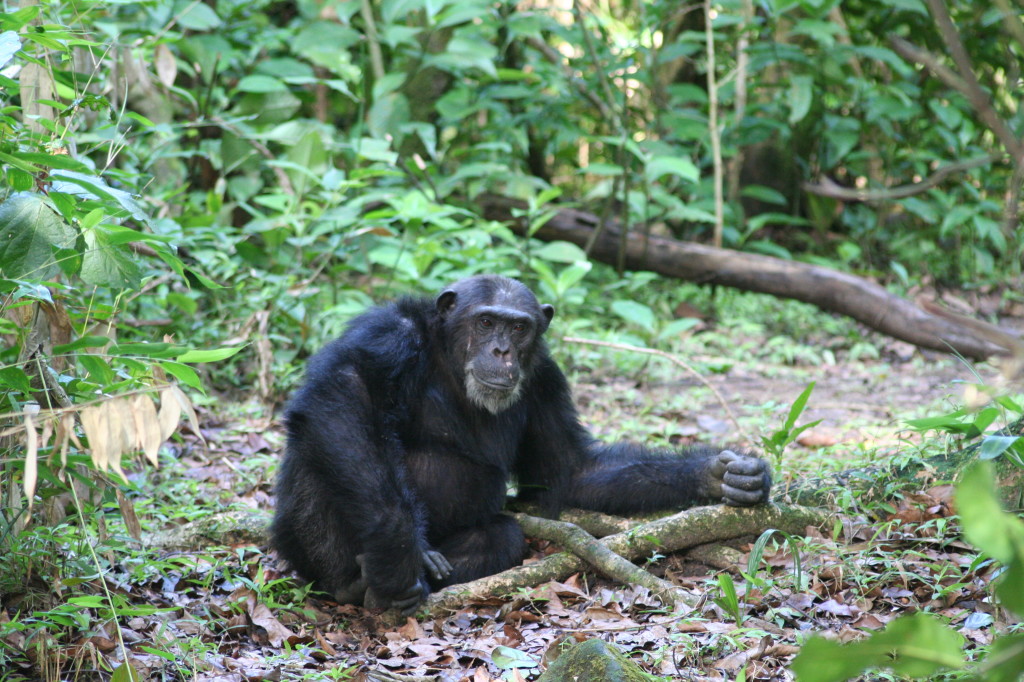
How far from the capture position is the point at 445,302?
17.9ft

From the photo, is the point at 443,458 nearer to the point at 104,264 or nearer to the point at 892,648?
the point at 104,264

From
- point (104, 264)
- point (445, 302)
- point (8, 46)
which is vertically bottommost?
point (445, 302)

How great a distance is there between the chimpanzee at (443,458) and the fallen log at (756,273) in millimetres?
4174

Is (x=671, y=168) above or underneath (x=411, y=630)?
above

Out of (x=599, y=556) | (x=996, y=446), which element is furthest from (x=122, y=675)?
(x=996, y=446)

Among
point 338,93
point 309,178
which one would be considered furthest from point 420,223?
point 338,93

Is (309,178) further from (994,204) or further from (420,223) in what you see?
(994,204)

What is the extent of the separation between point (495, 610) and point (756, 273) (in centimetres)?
645

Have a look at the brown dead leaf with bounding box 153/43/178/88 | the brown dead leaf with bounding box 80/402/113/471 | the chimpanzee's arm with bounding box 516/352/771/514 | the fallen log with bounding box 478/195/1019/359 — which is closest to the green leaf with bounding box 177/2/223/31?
the brown dead leaf with bounding box 153/43/178/88

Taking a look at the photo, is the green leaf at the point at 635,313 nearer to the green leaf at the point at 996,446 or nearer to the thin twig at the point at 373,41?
the thin twig at the point at 373,41

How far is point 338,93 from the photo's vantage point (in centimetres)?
1128

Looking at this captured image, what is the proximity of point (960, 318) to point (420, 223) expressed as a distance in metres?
7.11

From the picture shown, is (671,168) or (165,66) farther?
(671,168)

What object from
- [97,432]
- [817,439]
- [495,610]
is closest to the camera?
[97,432]
